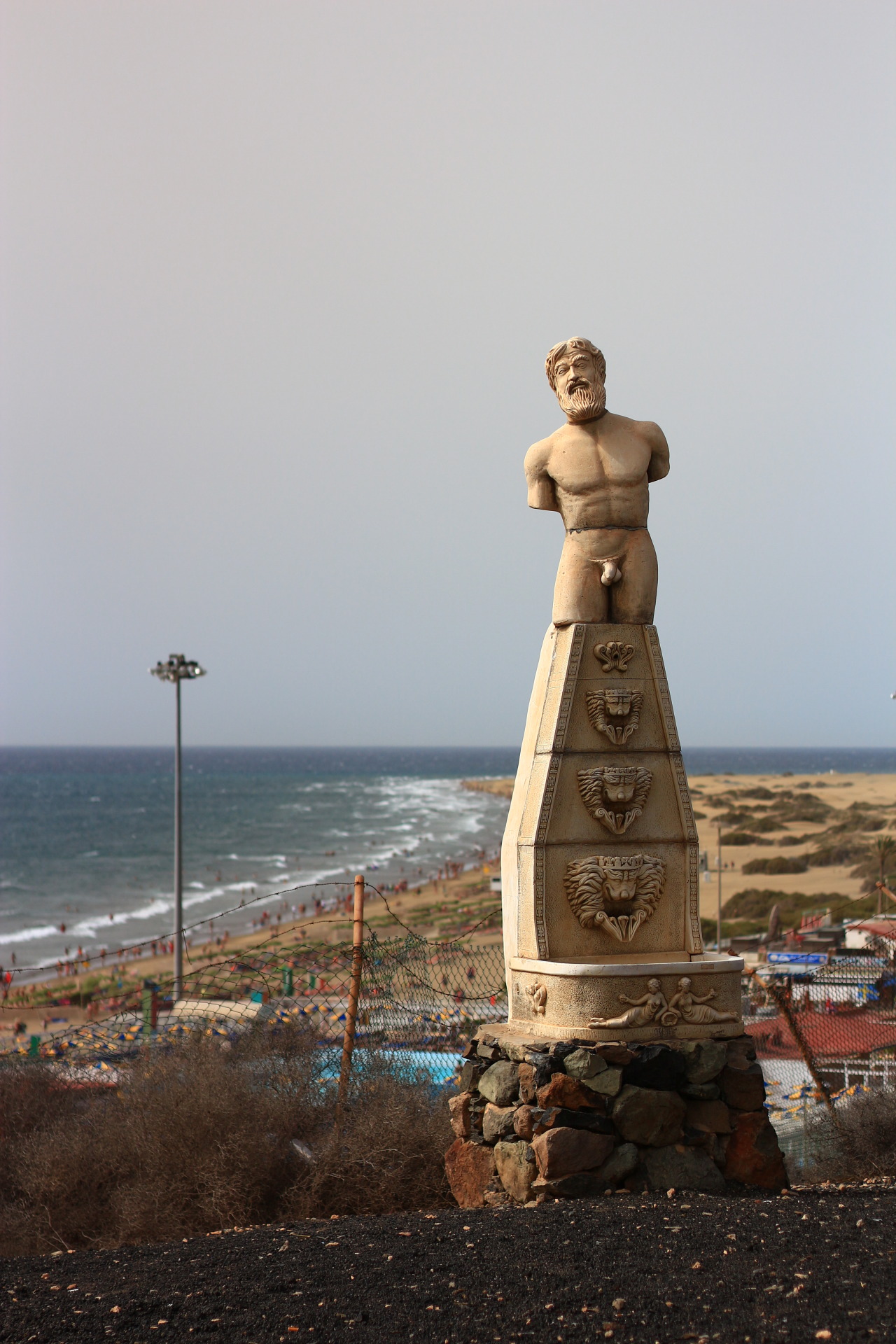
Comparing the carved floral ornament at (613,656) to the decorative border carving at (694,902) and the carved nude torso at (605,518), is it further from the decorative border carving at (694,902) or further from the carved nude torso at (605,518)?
the decorative border carving at (694,902)

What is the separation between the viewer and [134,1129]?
8.12 metres

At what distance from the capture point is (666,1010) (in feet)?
23.0

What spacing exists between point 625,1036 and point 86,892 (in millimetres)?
61138

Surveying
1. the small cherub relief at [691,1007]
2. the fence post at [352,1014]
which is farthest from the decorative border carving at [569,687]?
the fence post at [352,1014]

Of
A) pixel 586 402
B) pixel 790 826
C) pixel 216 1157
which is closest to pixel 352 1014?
pixel 216 1157

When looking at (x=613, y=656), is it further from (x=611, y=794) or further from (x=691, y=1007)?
(x=691, y=1007)

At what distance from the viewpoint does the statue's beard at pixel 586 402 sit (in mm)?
8031

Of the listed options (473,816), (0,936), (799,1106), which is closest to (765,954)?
(799,1106)

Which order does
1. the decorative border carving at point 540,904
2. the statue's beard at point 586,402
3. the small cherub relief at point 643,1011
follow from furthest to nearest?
the statue's beard at point 586,402
the decorative border carving at point 540,904
the small cherub relief at point 643,1011

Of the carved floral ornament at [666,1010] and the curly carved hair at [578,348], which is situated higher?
the curly carved hair at [578,348]

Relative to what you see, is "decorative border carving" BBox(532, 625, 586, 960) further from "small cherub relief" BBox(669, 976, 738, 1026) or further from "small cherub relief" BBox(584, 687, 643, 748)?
"small cherub relief" BBox(669, 976, 738, 1026)

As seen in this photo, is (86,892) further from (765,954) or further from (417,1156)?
(417,1156)

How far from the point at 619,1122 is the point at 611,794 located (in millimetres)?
1951

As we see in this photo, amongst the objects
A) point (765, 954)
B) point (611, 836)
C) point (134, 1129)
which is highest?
point (611, 836)
